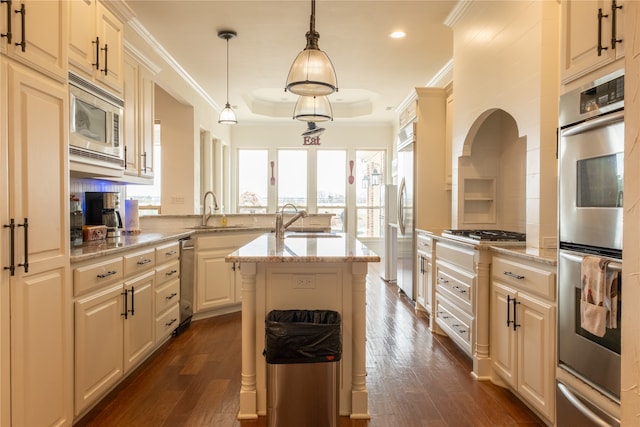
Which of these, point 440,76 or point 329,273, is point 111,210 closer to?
point 329,273

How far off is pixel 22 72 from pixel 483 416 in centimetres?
281

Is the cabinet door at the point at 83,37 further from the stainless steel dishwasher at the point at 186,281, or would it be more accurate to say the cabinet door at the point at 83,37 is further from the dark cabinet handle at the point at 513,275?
the dark cabinet handle at the point at 513,275

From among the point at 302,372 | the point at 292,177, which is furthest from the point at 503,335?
the point at 292,177

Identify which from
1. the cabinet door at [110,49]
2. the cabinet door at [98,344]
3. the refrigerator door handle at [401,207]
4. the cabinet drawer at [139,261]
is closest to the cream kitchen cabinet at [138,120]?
the cabinet door at [110,49]

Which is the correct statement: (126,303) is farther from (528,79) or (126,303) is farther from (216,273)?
(528,79)

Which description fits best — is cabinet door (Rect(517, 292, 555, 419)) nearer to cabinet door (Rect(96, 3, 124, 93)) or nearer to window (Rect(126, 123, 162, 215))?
cabinet door (Rect(96, 3, 124, 93))

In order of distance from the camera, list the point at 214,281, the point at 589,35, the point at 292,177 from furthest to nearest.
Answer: the point at 292,177 → the point at 214,281 → the point at 589,35

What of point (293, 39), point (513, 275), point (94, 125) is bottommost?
point (513, 275)

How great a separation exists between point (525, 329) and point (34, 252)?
98.1 inches

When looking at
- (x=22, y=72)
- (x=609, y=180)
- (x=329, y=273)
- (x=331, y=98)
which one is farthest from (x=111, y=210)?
(x=331, y=98)

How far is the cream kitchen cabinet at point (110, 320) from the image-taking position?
2.08 metres

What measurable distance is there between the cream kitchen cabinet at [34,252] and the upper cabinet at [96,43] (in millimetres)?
584

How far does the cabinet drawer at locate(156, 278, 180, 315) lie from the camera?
3.10 metres

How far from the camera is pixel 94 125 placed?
252 cm
